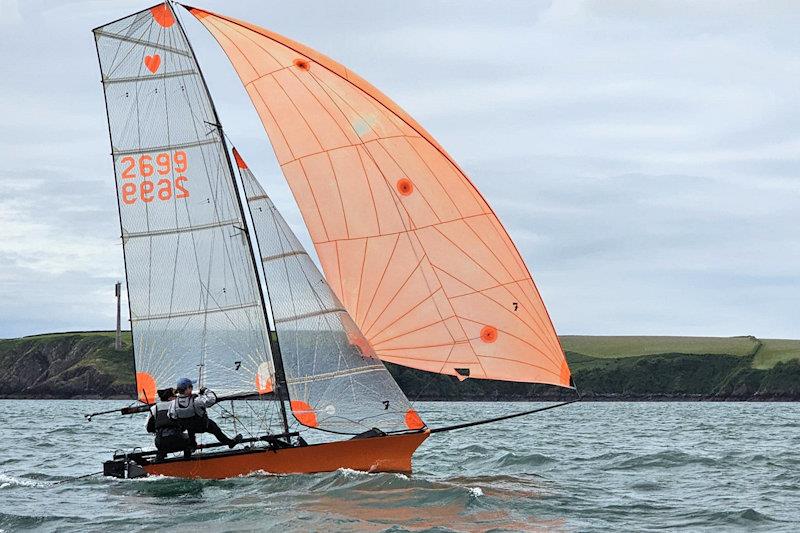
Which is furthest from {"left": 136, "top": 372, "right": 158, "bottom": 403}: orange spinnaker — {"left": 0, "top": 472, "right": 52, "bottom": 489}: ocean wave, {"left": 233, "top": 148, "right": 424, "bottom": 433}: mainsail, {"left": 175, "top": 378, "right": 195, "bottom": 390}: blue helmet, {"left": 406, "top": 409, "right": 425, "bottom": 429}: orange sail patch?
{"left": 406, "top": 409, "right": 425, "bottom": 429}: orange sail patch

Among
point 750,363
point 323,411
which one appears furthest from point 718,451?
point 750,363

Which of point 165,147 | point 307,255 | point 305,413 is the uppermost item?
point 165,147

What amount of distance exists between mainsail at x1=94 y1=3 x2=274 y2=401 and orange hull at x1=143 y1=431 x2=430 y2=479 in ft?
4.73

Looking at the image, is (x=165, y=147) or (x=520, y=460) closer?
(x=165, y=147)

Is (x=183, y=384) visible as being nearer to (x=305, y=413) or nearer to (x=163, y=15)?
(x=305, y=413)

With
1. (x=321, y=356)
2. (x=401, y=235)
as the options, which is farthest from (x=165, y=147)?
(x=321, y=356)

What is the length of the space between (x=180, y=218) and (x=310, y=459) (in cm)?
510

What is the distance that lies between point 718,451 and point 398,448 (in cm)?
1442

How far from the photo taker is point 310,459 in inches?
782

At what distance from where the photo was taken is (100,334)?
12794 centimetres

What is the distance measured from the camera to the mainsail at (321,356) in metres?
20.3

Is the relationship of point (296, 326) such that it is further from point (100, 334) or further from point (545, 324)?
point (100, 334)

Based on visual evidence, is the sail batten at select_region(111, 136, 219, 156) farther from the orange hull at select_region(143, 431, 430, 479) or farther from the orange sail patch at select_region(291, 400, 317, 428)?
the orange hull at select_region(143, 431, 430, 479)

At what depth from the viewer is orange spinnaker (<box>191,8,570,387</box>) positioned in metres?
20.2
